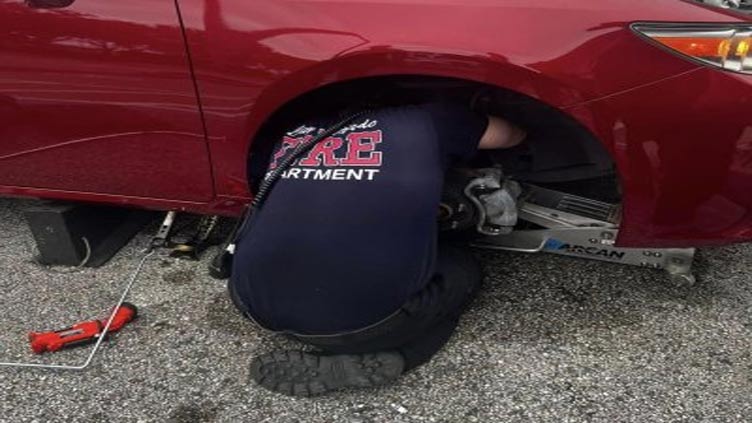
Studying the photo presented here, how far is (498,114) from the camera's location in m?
2.16

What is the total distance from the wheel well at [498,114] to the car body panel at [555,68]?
139mm

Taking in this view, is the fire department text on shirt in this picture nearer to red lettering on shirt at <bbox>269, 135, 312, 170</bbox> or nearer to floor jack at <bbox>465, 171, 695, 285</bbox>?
red lettering on shirt at <bbox>269, 135, 312, 170</bbox>

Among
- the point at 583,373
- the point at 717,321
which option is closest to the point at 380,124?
the point at 583,373

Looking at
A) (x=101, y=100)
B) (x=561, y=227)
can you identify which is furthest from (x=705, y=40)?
(x=101, y=100)

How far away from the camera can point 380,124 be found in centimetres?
182

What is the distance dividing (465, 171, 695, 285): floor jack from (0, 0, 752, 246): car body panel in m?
0.24

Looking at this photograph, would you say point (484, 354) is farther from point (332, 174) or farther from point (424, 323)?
point (332, 174)

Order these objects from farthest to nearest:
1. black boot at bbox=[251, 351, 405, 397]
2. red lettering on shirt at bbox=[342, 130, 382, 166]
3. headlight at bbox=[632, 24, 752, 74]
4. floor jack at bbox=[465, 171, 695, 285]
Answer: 1. floor jack at bbox=[465, 171, 695, 285]
2. black boot at bbox=[251, 351, 405, 397]
3. red lettering on shirt at bbox=[342, 130, 382, 166]
4. headlight at bbox=[632, 24, 752, 74]

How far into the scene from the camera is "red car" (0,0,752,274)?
1673 mm

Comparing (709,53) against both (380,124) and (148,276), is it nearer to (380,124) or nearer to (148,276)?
(380,124)

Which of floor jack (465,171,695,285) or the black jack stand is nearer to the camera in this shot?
Answer: floor jack (465,171,695,285)

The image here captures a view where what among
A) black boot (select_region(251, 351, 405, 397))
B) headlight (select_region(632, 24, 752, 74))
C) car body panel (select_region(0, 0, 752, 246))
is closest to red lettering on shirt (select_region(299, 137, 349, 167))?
car body panel (select_region(0, 0, 752, 246))

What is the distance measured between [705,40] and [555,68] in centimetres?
37

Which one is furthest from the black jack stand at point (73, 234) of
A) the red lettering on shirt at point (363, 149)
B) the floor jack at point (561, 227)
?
the floor jack at point (561, 227)
